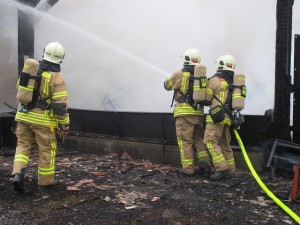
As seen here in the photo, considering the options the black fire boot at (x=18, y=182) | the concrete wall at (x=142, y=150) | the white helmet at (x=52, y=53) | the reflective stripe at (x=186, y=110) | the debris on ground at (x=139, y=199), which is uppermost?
the white helmet at (x=52, y=53)

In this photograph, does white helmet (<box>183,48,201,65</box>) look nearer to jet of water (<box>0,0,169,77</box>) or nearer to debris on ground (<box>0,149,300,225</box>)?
debris on ground (<box>0,149,300,225</box>)

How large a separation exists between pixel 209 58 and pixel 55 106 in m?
4.98

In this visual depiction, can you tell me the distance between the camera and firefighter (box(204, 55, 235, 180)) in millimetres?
5448

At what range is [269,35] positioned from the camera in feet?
27.0

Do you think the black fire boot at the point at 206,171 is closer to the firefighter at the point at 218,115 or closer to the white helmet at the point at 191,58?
the firefighter at the point at 218,115

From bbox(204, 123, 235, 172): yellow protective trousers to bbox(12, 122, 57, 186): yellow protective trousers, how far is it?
2.14m

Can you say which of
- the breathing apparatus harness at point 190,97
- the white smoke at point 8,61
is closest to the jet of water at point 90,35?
the white smoke at point 8,61

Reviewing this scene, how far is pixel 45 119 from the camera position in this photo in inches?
181

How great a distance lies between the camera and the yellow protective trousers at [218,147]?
5484 mm

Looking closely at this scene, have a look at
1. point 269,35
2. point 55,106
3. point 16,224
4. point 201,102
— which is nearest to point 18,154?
point 55,106

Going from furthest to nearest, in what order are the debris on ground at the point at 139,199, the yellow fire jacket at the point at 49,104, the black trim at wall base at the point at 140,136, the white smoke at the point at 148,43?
the white smoke at the point at 148,43, the black trim at wall base at the point at 140,136, the yellow fire jacket at the point at 49,104, the debris on ground at the point at 139,199

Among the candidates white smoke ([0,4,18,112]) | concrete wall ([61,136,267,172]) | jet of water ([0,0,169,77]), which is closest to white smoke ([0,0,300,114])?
jet of water ([0,0,169,77])

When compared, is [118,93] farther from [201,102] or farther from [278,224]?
[278,224]

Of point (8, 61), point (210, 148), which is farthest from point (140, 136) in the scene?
point (8, 61)
